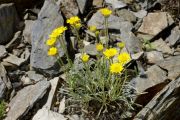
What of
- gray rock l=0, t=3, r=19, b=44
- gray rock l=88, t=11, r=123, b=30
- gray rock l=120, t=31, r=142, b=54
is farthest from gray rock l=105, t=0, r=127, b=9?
gray rock l=0, t=3, r=19, b=44

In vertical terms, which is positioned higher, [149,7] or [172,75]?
[149,7]

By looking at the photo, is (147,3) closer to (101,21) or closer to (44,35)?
(101,21)

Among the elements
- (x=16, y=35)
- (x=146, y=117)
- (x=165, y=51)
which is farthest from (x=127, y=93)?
(x=16, y=35)

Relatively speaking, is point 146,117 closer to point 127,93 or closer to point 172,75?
point 127,93

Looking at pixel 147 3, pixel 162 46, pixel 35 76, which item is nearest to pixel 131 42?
pixel 162 46

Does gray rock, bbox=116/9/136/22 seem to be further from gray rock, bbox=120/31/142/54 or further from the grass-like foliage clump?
the grass-like foliage clump
